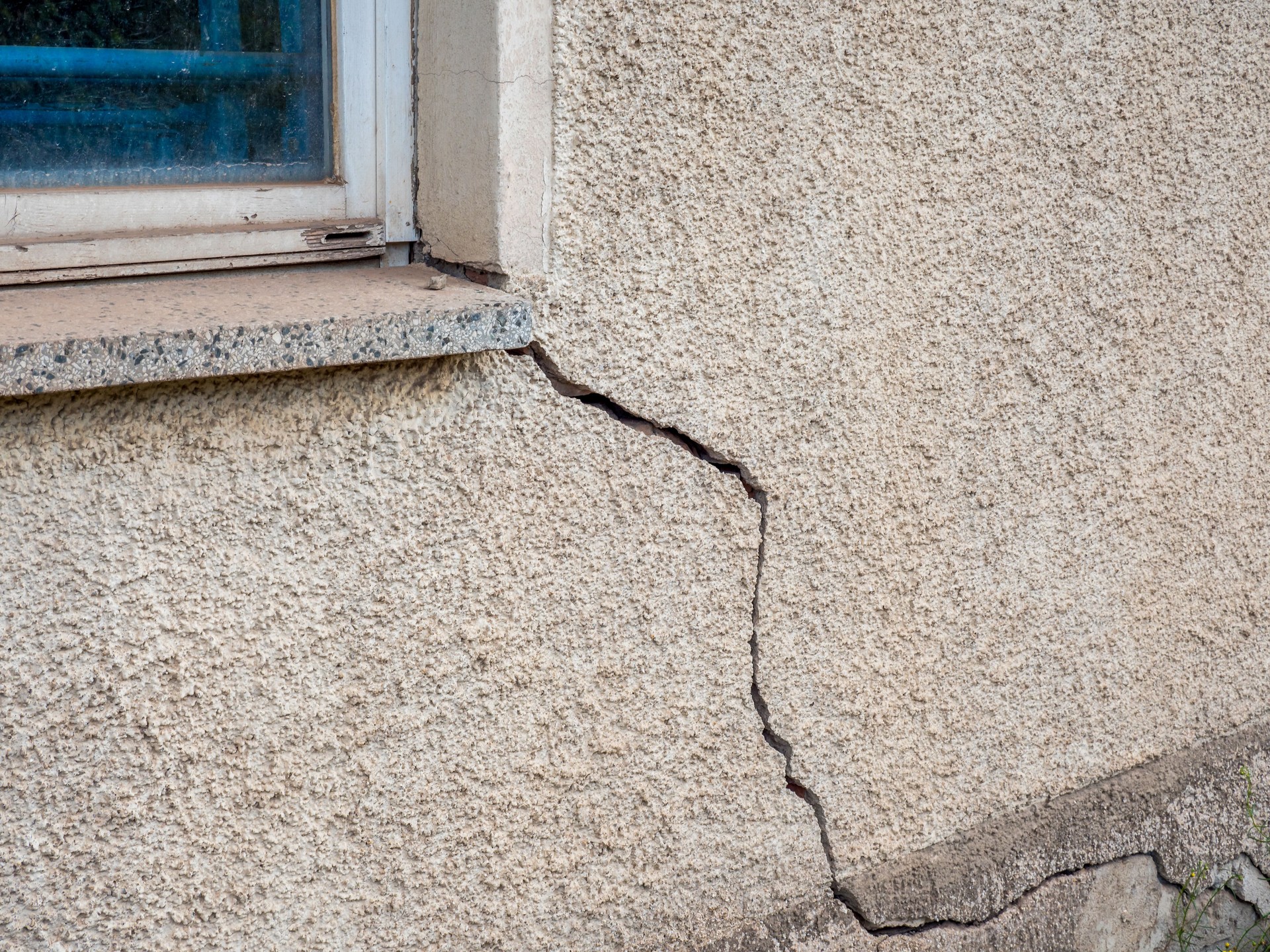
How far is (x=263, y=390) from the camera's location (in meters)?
1.14

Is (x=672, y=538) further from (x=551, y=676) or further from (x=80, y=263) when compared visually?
(x=80, y=263)

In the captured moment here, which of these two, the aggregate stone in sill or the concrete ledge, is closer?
the aggregate stone in sill

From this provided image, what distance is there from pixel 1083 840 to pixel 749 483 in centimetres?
114

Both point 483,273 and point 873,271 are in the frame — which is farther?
point 873,271

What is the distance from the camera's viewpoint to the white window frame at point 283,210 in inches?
45.6

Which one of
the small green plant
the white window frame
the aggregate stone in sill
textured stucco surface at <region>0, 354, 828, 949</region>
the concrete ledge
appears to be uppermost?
the white window frame

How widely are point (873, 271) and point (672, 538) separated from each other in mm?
505

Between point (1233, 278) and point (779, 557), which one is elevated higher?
point (1233, 278)

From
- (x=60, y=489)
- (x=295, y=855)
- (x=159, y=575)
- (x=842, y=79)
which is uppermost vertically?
(x=842, y=79)

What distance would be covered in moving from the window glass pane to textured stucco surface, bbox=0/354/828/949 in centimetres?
33

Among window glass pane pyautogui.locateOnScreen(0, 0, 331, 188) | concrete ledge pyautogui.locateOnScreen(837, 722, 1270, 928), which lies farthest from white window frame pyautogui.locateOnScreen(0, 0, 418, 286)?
concrete ledge pyautogui.locateOnScreen(837, 722, 1270, 928)

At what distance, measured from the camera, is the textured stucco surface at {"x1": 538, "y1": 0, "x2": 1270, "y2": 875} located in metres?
1.34

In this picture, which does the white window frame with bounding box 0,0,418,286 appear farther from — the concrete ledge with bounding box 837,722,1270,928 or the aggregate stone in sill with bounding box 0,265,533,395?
the concrete ledge with bounding box 837,722,1270,928

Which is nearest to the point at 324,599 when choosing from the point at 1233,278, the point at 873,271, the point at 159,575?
the point at 159,575
